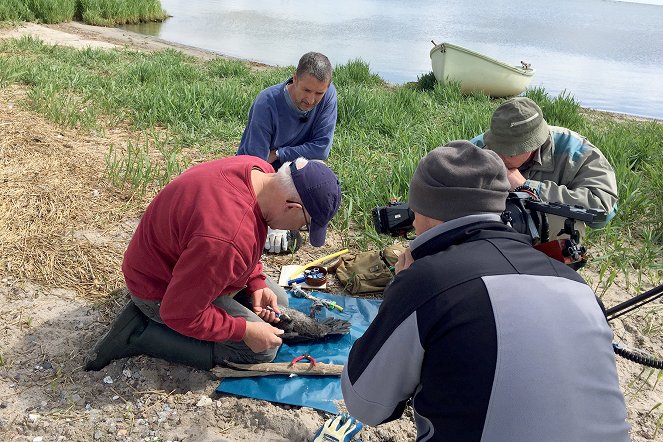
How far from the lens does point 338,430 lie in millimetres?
2311

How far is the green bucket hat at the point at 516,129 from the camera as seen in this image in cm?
283

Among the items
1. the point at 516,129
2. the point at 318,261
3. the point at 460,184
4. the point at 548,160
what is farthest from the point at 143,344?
the point at 548,160

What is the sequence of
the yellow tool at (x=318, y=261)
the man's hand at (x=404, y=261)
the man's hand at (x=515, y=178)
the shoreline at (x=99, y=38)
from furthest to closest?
1. the shoreline at (x=99, y=38)
2. the yellow tool at (x=318, y=261)
3. the man's hand at (x=515, y=178)
4. the man's hand at (x=404, y=261)

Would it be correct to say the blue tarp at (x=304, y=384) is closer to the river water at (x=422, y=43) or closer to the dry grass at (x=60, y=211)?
the dry grass at (x=60, y=211)

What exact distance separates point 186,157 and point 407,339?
4107 millimetres

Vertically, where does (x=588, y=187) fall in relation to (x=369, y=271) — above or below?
above

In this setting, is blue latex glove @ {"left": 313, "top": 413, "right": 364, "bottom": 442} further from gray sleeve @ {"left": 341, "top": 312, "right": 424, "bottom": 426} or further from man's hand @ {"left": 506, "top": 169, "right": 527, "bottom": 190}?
man's hand @ {"left": 506, "top": 169, "right": 527, "bottom": 190}

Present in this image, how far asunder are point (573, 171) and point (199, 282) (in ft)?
6.73

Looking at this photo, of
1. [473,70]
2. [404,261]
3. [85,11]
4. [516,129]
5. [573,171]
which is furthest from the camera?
[85,11]

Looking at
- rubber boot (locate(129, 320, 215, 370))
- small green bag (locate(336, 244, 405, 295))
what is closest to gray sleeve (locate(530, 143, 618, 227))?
small green bag (locate(336, 244, 405, 295))

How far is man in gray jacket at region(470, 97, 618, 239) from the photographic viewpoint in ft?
9.33

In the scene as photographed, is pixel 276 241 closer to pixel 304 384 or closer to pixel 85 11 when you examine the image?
pixel 304 384

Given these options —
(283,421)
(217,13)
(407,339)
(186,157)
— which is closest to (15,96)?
(186,157)

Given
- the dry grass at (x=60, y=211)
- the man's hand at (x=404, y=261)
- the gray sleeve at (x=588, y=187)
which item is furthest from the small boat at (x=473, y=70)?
the man's hand at (x=404, y=261)
